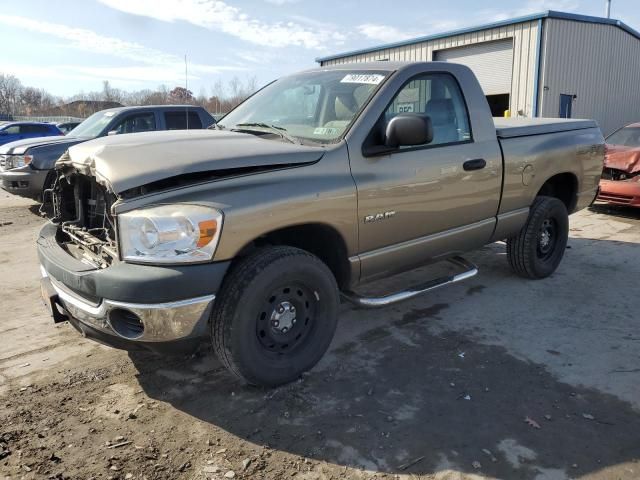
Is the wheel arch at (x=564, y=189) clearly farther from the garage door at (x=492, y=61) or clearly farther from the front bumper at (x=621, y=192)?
the garage door at (x=492, y=61)

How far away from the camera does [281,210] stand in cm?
303

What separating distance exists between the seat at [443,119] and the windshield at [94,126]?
6729 mm

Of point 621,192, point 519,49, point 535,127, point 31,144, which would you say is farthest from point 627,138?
point 31,144

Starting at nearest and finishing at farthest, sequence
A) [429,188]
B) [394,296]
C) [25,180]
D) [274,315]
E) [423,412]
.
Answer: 1. [423,412]
2. [274,315]
3. [394,296]
4. [429,188]
5. [25,180]

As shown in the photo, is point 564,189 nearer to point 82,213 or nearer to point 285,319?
point 285,319

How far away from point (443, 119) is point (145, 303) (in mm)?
2706

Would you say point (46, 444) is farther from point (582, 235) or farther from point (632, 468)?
point (582, 235)

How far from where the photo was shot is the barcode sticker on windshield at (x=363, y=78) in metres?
3.82

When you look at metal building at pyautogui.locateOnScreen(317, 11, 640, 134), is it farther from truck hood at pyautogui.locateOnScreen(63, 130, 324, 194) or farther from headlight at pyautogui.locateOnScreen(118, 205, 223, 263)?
headlight at pyautogui.locateOnScreen(118, 205, 223, 263)

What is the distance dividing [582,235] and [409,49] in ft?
41.0

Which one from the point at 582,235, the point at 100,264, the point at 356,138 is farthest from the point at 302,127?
the point at 582,235

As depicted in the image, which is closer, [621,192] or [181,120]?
[621,192]

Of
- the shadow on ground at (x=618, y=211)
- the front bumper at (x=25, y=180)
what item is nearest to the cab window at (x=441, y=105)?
the shadow on ground at (x=618, y=211)

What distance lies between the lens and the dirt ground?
103 inches
